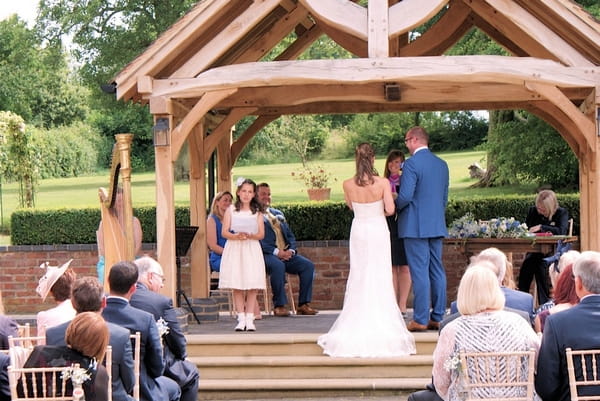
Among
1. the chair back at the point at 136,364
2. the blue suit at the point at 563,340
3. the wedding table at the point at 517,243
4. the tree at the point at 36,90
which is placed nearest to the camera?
the blue suit at the point at 563,340

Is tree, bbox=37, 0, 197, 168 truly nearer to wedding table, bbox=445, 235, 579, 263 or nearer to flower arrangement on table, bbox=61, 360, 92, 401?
wedding table, bbox=445, 235, 579, 263

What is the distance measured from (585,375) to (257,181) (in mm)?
24789

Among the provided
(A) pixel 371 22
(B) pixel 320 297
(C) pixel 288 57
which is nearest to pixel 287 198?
(B) pixel 320 297

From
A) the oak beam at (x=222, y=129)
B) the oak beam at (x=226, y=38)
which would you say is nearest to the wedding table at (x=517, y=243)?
the oak beam at (x=222, y=129)

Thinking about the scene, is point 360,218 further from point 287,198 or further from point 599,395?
point 287,198

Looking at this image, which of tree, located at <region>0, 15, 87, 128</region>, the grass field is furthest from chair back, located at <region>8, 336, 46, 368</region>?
tree, located at <region>0, 15, 87, 128</region>

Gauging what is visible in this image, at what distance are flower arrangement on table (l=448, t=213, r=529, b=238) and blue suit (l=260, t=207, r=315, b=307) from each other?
5.76ft

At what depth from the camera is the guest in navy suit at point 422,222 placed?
10.4m

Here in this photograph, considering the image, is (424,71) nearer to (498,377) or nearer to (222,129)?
(222,129)

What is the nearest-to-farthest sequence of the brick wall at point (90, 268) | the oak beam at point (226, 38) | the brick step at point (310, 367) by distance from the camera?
the brick step at point (310, 367), the oak beam at point (226, 38), the brick wall at point (90, 268)

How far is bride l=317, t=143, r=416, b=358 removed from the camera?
10.0 metres

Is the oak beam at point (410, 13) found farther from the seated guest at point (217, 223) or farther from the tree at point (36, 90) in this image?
the tree at point (36, 90)

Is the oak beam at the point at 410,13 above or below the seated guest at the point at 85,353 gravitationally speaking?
above

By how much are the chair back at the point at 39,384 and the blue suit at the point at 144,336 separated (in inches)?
36.1
